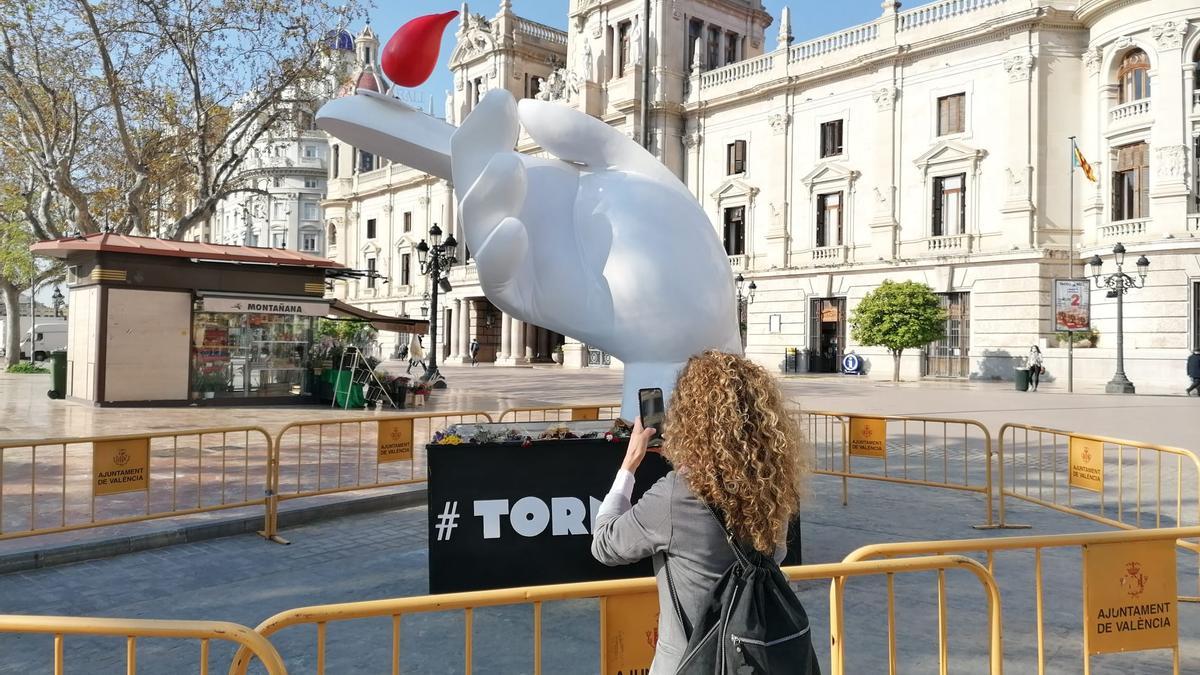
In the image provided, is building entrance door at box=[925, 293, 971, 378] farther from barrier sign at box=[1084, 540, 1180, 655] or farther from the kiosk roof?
barrier sign at box=[1084, 540, 1180, 655]

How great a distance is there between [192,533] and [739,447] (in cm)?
600

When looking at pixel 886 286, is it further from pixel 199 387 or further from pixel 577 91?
pixel 199 387

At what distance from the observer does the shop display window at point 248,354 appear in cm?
1753

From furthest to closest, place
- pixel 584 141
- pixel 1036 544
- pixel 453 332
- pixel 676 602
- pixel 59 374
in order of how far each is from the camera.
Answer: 1. pixel 453 332
2. pixel 59 374
3. pixel 584 141
4. pixel 1036 544
5. pixel 676 602

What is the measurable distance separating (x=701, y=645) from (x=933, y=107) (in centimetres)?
3214

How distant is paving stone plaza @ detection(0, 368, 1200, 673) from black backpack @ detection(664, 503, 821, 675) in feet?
1.53

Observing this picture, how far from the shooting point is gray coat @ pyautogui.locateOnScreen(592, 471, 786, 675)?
2320 mm

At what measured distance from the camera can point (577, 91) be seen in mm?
40719

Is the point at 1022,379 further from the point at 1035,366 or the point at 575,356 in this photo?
the point at 575,356

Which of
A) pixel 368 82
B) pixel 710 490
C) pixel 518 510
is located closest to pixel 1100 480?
pixel 518 510

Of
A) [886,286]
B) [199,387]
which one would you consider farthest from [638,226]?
[886,286]

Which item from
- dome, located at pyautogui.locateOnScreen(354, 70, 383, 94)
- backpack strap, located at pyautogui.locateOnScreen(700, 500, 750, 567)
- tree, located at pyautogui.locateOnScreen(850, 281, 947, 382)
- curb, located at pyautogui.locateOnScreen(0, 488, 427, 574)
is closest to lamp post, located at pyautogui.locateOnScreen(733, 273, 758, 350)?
tree, located at pyautogui.locateOnScreen(850, 281, 947, 382)

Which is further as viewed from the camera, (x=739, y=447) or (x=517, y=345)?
(x=517, y=345)

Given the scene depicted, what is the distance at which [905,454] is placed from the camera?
945 centimetres
